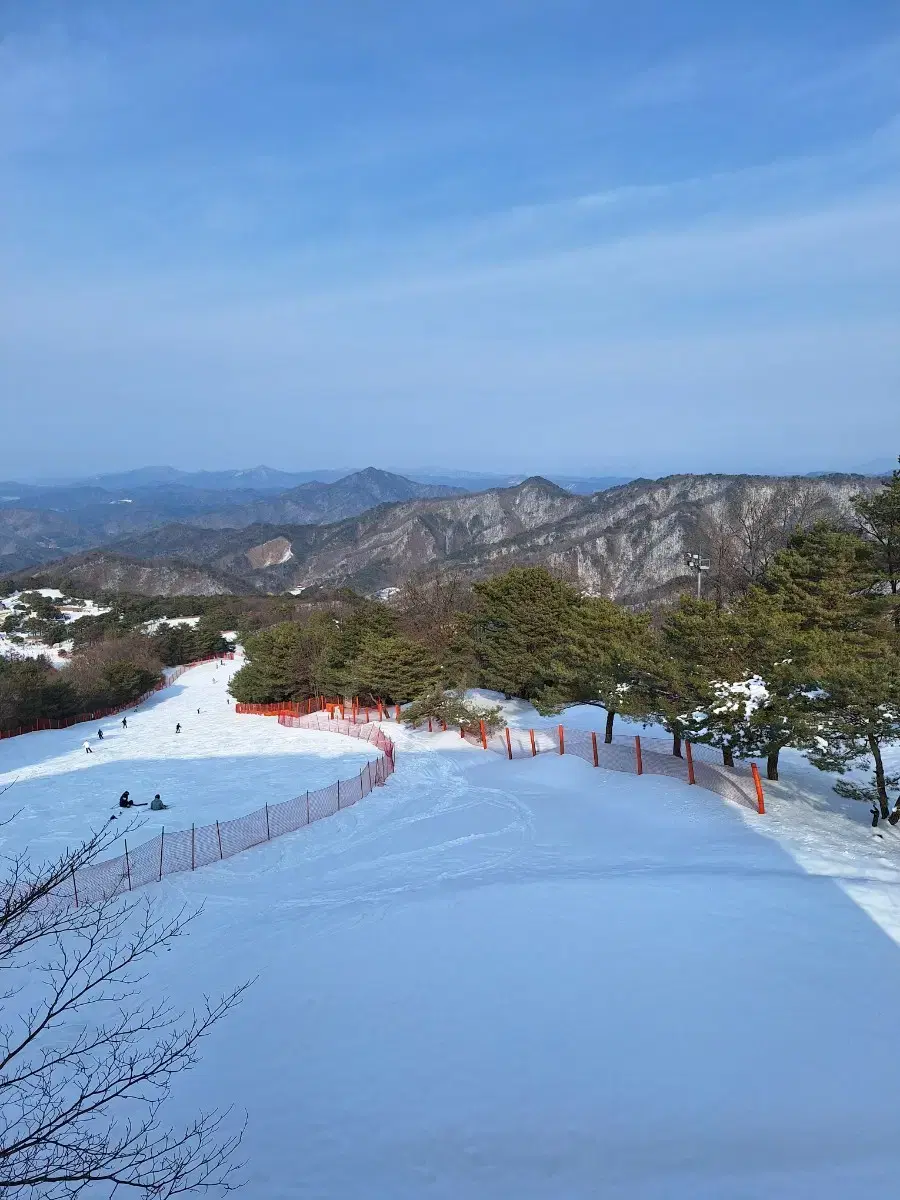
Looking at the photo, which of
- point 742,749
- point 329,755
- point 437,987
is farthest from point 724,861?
point 329,755

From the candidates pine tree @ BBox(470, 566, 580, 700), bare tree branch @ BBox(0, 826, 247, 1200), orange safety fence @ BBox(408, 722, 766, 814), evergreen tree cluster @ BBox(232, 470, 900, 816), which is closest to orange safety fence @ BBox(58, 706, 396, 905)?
bare tree branch @ BBox(0, 826, 247, 1200)

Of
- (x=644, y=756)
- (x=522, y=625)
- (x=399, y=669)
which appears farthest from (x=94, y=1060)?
(x=522, y=625)

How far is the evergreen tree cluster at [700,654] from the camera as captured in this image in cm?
1518

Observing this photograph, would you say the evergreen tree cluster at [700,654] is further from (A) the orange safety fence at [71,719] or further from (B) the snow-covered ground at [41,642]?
(B) the snow-covered ground at [41,642]

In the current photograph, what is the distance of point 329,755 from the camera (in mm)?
30375

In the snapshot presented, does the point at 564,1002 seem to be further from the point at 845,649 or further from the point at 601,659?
the point at 601,659

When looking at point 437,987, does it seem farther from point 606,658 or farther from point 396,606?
point 396,606

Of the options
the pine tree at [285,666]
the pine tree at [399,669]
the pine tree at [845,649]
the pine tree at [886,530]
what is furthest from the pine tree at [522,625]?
the pine tree at [285,666]

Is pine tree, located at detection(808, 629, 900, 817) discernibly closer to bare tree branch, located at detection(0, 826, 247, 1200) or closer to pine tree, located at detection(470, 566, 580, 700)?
bare tree branch, located at detection(0, 826, 247, 1200)

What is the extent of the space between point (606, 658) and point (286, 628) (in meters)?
33.1

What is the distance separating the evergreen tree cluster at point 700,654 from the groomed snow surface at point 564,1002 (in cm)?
206

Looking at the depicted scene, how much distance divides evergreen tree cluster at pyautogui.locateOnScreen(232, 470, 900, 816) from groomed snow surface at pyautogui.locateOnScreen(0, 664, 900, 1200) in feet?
6.77

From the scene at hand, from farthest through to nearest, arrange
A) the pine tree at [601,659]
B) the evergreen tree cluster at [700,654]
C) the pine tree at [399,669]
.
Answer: the pine tree at [399,669]
the pine tree at [601,659]
the evergreen tree cluster at [700,654]

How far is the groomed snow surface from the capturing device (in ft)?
22.0
